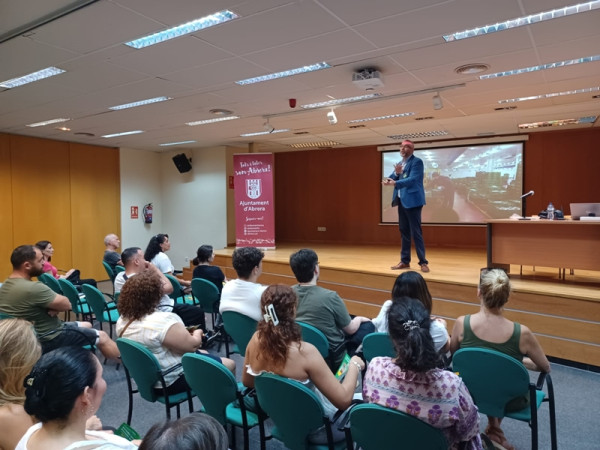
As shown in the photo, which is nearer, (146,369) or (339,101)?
(146,369)

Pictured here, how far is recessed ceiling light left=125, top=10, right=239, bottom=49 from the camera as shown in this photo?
9.43 ft

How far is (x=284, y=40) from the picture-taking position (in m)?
3.26

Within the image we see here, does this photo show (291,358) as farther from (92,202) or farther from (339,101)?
(92,202)

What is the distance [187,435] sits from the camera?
0.91 meters

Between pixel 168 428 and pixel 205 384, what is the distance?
1.26m

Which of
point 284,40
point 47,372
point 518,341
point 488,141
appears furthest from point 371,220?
point 47,372

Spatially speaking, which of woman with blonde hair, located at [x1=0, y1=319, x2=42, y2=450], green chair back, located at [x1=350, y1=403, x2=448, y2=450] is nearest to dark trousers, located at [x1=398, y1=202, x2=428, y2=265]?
green chair back, located at [x1=350, y1=403, x2=448, y2=450]

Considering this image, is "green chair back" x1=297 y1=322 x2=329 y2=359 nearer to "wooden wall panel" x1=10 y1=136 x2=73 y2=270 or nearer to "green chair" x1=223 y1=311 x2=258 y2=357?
"green chair" x1=223 y1=311 x2=258 y2=357

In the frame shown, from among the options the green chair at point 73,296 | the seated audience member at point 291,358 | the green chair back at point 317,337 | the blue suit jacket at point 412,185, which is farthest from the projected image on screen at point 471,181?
the seated audience member at point 291,358

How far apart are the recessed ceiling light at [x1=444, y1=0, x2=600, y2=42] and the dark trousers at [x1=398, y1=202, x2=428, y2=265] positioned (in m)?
2.31

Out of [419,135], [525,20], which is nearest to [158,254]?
[525,20]

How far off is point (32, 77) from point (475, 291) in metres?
5.35

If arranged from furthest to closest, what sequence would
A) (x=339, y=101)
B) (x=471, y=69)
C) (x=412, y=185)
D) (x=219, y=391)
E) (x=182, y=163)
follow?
(x=182, y=163), (x=339, y=101), (x=412, y=185), (x=471, y=69), (x=219, y=391)

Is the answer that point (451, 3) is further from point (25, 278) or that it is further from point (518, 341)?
point (25, 278)
